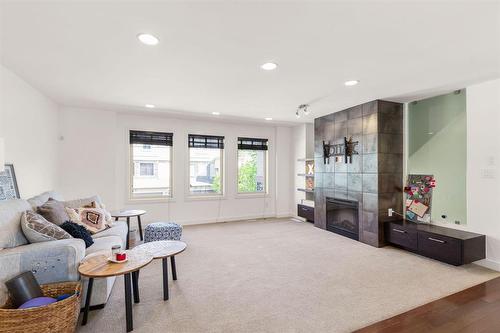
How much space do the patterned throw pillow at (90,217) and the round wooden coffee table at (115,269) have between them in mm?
1201

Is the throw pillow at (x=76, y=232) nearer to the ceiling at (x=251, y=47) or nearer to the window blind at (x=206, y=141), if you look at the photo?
the ceiling at (x=251, y=47)

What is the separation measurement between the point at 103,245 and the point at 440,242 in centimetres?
418

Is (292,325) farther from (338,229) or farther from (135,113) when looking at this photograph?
(135,113)

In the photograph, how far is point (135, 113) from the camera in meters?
5.19

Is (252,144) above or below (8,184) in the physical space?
above

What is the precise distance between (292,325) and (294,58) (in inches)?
96.6

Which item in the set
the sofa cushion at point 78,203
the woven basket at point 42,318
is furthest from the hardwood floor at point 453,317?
the sofa cushion at point 78,203

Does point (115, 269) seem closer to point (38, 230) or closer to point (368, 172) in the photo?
point (38, 230)

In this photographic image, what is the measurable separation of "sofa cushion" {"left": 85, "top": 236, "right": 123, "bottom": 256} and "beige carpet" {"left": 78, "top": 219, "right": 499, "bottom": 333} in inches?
18.6

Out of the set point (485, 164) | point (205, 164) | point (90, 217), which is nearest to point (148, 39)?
point (90, 217)

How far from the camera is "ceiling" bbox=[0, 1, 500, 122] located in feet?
5.90

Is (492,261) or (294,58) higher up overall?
(294,58)

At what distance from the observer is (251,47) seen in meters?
2.32

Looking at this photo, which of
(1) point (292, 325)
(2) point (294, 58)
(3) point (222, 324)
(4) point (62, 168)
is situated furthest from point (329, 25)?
(4) point (62, 168)
